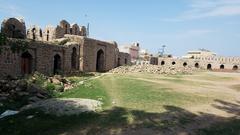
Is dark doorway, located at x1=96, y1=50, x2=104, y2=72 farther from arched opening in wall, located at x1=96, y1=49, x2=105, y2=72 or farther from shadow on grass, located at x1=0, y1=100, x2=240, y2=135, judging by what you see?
shadow on grass, located at x1=0, y1=100, x2=240, y2=135

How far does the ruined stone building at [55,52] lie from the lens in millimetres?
20734

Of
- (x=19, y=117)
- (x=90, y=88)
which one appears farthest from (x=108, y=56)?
(x=19, y=117)

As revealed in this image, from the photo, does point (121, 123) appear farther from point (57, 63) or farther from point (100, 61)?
point (100, 61)

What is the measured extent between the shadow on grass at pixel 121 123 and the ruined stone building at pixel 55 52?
263 inches

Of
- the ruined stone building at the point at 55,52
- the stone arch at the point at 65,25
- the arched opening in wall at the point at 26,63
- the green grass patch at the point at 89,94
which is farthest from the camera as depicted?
the stone arch at the point at 65,25

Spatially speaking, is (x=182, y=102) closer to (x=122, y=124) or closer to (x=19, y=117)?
(x=122, y=124)

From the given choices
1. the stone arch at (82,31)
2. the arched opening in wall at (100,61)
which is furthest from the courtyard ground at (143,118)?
the stone arch at (82,31)

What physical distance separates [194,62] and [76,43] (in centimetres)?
3196

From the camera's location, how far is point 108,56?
34.8 metres

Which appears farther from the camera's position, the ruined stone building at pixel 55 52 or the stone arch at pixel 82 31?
the stone arch at pixel 82 31

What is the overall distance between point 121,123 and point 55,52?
16.0 m

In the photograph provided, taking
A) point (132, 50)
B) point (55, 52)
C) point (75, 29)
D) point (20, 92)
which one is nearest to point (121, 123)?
point (20, 92)

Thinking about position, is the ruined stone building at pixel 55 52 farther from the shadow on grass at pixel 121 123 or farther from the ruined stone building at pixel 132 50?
the ruined stone building at pixel 132 50

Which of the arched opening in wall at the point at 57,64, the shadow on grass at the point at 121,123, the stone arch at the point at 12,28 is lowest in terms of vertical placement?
the shadow on grass at the point at 121,123
